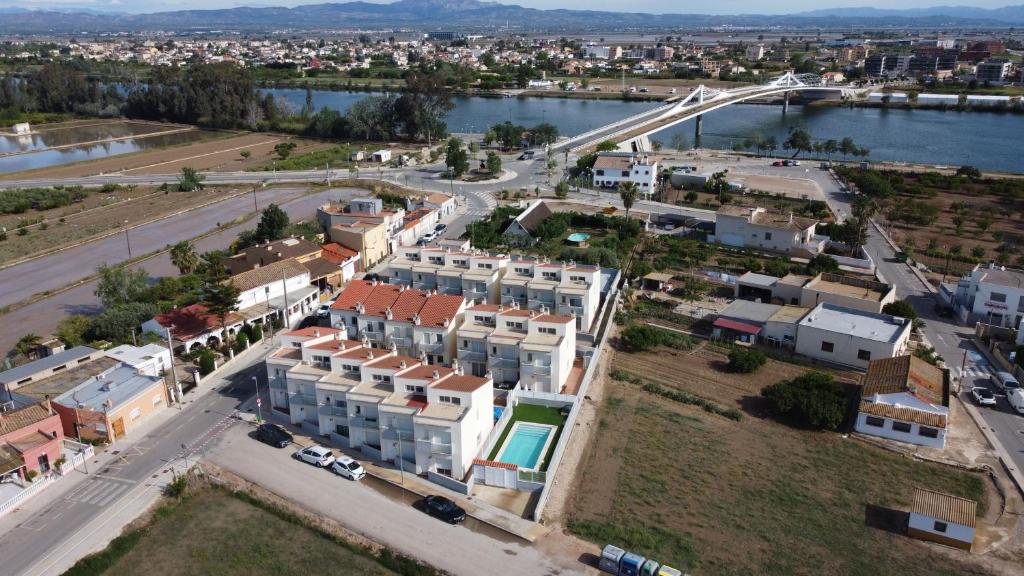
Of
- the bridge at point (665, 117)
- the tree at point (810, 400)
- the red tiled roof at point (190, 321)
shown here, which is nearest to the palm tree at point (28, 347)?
the red tiled roof at point (190, 321)

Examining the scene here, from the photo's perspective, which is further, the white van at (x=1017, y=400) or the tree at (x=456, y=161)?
the tree at (x=456, y=161)

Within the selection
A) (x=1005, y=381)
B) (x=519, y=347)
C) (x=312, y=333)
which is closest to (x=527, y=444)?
(x=519, y=347)

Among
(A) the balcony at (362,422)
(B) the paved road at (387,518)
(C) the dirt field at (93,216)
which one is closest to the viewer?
(B) the paved road at (387,518)

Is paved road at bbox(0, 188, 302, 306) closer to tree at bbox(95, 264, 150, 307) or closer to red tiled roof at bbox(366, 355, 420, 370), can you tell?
tree at bbox(95, 264, 150, 307)

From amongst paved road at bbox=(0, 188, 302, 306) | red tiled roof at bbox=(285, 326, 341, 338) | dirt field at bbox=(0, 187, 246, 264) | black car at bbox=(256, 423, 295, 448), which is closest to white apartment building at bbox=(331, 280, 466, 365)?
red tiled roof at bbox=(285, 326, 341, 338)

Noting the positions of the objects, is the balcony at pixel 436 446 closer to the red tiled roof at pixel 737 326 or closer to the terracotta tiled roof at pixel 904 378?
the terracotta tiled roof at pixel 904 378
